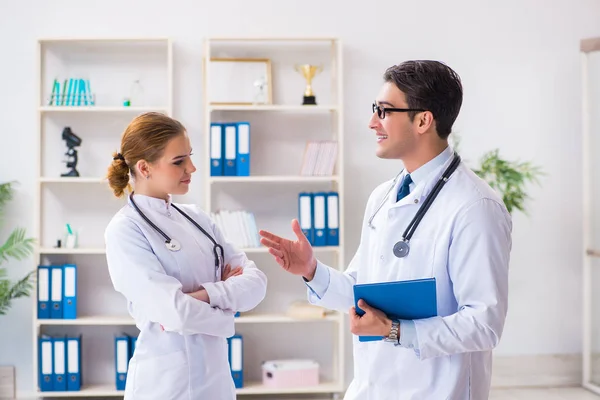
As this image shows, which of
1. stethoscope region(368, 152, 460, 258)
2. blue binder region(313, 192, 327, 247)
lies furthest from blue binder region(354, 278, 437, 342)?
blue binder region(313, 192, 327, 247)

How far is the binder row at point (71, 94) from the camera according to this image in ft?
14.6

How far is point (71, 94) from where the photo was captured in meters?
4.45

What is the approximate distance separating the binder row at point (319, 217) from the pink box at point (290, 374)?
0.77m

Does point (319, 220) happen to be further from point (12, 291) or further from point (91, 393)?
point (12, 291)

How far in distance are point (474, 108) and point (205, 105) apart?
5.74ft

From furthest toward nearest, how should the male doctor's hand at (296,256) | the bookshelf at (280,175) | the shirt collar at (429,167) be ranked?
the bookshelf at (280,175), the male doctor's hand at (296,256), the shirt collar at (429,167)

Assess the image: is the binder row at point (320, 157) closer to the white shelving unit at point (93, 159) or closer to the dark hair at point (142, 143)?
the white shelving unit at point (93, 159)

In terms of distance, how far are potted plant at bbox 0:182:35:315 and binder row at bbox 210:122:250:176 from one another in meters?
1.17

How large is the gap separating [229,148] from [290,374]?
1.42 m

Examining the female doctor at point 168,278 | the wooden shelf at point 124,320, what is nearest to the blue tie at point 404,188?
the female doctor at point 168,278

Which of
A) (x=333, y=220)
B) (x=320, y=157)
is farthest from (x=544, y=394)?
(x=320, y=157)

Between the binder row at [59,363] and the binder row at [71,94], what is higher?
the binder row at [71,94]

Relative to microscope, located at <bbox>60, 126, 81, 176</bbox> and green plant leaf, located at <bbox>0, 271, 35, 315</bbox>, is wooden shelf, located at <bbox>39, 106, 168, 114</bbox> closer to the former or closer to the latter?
microscope, located at <bbox>60, 126, 81, 176</bbox>

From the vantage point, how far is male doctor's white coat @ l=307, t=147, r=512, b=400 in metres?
1.63
